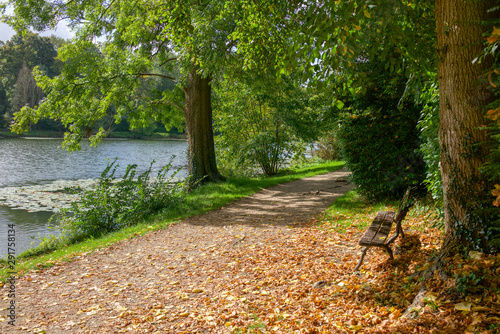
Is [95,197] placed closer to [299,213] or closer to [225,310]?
[299,213]

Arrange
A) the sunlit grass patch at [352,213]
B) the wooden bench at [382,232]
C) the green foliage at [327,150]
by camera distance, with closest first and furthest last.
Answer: the wooden bench at [382,232], the sunlit grass patch at [352,213], the green foliage at [327,150]

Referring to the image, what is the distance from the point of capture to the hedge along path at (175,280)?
163 inches

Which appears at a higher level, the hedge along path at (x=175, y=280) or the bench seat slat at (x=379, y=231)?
the bench seat slat at (x=379, y=231)

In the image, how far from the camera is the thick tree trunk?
41.9ft

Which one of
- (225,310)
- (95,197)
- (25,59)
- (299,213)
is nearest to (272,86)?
(299,213)

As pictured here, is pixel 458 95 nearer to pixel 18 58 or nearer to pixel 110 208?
pixel 110 208

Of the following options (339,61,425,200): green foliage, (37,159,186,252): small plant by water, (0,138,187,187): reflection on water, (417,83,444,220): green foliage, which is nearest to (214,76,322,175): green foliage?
(0,138,187,187): reflection on water

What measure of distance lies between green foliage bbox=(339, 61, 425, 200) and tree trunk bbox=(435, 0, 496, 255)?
4.36 m

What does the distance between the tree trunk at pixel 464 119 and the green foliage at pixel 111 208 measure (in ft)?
26.9

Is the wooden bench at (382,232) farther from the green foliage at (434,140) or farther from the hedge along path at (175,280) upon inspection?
the hedge along path at (175,280)

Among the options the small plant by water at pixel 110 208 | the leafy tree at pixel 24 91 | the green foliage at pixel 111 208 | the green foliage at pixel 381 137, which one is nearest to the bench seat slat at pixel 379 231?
the green foliage at pixel 381 137

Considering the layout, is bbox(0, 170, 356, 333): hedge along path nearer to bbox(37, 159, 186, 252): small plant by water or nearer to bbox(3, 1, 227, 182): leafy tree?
bbox(37, 159, 186, 252): small plant by water

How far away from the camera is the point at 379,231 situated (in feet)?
16.1

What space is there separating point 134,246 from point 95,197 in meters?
3.49
